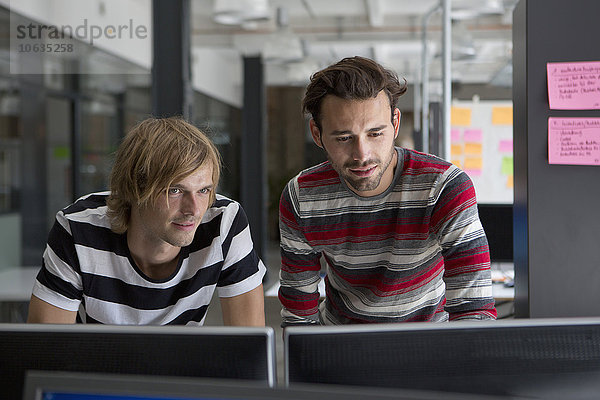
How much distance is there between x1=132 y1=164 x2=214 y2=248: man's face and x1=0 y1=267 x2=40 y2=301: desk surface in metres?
1.99

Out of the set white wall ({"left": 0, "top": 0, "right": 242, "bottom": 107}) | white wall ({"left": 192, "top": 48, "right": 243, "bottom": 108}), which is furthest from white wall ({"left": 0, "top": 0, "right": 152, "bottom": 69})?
white wall ({"left": 192, "top": 48, "right": 243, "bottom": 108})

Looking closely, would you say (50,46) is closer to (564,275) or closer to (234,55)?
(564,275)

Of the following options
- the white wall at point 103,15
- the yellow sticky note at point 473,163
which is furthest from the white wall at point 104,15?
the yellow sticky note at point 473,163

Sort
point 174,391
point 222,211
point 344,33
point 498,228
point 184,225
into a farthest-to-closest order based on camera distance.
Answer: point 344,33
point 498,228
point 222,211
point 184,225
point 174,391

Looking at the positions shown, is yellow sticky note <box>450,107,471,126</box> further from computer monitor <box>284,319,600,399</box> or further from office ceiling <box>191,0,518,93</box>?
computer monitor <box>284,319,600,399</box>

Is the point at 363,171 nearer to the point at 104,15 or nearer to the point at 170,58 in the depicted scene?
the point at 170,58

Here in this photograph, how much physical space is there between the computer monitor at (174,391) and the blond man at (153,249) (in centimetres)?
87

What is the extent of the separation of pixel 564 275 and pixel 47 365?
136 centimetres

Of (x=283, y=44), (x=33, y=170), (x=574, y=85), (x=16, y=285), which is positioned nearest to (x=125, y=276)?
(x=574, y=85)

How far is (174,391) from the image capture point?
0.60 metres

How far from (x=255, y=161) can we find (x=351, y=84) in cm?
565

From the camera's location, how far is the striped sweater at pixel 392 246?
1524 millimetres

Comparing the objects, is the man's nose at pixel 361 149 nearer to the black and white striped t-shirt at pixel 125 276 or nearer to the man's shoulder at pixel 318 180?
the man's shoulder at pixel 318 180

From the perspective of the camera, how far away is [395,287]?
166cm
